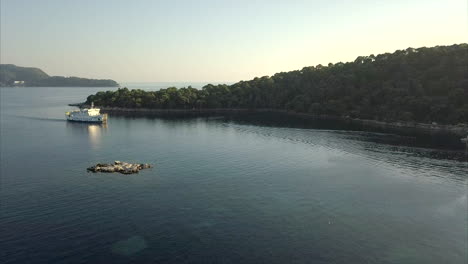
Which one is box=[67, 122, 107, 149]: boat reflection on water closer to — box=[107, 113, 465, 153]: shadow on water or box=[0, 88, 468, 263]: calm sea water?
box=[0, 88, 468, 263]: calm sea water

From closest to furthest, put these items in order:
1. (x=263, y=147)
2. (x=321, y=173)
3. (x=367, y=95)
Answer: (x=321, y=173) → (x=263, y=147) → (x=367, y=95)

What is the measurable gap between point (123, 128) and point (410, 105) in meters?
146

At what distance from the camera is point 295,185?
8012 cm

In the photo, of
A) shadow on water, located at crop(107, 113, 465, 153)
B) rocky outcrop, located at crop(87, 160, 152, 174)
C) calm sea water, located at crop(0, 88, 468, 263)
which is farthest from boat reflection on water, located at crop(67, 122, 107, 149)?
shadow on water, located at crop(107, 113, 465, 153)

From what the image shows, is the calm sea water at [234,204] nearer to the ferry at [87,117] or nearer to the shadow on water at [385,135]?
the shadow on water at [385,135]

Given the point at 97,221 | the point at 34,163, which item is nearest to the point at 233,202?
the point at 97,221

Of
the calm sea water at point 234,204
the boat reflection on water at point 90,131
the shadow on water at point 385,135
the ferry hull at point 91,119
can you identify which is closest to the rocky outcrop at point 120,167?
the calm sea water at point 234,204

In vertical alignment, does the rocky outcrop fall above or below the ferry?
below

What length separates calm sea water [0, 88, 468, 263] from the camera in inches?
1929

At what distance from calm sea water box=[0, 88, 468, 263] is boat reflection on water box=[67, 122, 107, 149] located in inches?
316

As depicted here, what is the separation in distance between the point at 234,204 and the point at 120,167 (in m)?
38.1

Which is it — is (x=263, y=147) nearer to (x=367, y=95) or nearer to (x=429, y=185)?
(x=429, y=185)

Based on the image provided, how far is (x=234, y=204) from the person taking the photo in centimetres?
6669

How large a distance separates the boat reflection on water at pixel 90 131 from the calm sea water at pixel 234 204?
804cm
